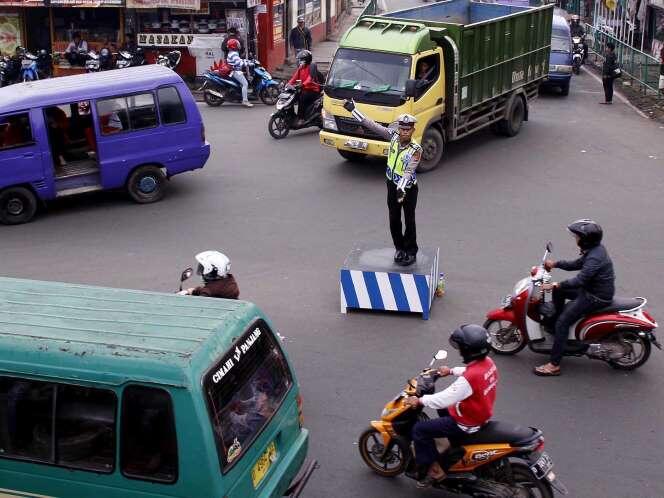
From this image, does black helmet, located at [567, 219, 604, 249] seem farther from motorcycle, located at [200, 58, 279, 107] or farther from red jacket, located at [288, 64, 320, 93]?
motorcycle, located at [200, 58, 279, 107]

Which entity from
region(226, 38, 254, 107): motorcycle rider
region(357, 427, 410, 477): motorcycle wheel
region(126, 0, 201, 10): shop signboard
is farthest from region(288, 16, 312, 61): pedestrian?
region(357, 427, 410, 477): motorcycle wheel

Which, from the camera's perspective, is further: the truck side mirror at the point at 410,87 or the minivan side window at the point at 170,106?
the truck side mirror at the point at 410,87

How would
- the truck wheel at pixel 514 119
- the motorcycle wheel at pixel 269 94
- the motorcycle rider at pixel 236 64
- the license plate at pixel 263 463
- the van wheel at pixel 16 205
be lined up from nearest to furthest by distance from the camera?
the license plate at pixel 263 463
the van wheel at pixel 16 205
the truck wheel at pixel 514 119
the motorcycle rider at pixel 236 64
the motorcycle wheel at pixel 269 94

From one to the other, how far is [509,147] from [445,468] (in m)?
12.0

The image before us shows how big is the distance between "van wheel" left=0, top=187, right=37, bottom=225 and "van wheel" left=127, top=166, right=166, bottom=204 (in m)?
1.46

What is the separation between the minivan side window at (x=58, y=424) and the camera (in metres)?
5.33

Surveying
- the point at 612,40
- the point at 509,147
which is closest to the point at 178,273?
the point at 509,147

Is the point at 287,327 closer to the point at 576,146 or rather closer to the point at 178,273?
the point at 178,273

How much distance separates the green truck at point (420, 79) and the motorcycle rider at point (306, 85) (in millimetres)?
1907

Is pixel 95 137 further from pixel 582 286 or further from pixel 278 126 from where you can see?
pixel 582 286

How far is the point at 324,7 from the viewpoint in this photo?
33000 mm

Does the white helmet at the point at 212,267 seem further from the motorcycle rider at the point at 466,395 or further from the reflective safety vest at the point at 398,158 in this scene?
the reflective safety vest at the point at 398,158

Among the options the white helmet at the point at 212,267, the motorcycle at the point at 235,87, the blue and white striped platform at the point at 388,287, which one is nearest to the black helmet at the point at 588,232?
the blue and white striped platform at the point at 388,287

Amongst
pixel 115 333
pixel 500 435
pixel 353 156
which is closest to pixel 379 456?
pixel 500 435
